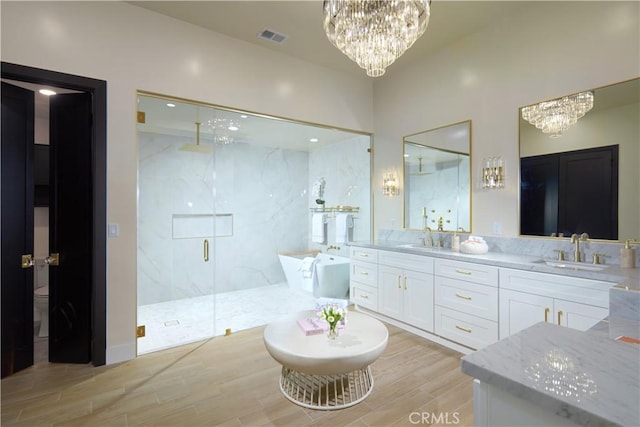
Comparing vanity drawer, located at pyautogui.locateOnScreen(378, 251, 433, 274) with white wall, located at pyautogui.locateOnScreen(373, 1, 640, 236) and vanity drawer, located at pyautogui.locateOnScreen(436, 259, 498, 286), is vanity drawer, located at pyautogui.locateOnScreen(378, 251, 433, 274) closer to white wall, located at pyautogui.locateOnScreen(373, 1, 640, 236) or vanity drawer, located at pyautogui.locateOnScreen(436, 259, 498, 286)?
vanity drawer, located at pyautogui.locateOnScreen(436, 259, 498, 286)

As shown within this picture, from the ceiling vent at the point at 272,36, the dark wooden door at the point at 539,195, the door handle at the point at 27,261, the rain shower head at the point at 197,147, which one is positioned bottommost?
the door handle at the point at 27,261

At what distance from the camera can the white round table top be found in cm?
189

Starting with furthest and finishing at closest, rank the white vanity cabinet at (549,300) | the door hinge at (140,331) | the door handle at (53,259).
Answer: the door hinge at (140,331) < the door handle at (53,259) < the white vanity cabinet at (549,300)

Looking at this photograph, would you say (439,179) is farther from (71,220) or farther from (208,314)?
(71,220)

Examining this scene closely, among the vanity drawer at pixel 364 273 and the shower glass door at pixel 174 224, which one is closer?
the shower glass door at pixel 174 224

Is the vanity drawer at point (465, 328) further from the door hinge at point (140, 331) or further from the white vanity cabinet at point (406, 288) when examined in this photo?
the door hinge at point (140, 331)

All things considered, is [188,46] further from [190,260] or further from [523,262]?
[523,262]

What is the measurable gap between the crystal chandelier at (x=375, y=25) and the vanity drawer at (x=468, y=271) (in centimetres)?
184

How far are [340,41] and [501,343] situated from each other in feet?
6.49

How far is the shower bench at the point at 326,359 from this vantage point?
1.90 metres

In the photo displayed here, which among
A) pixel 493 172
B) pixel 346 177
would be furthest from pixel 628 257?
pixel 346 177

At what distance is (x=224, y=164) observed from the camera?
12.8 feet

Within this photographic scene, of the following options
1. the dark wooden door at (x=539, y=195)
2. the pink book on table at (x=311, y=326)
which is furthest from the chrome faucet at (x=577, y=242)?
the pink book on table at (x=311, y=326)

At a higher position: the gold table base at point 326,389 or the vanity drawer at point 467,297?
the vanity drawer at point 467,297
